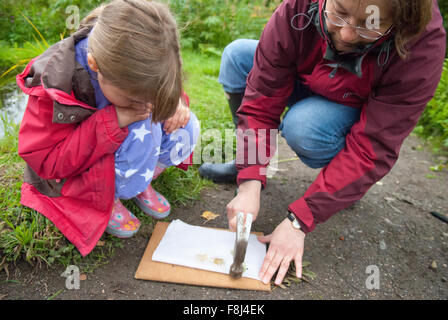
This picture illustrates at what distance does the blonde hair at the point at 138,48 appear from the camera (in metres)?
1.14

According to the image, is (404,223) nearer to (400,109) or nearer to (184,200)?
(400,109)

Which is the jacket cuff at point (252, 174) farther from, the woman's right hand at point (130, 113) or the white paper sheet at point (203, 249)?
the woman's right hand at point (130, 113)

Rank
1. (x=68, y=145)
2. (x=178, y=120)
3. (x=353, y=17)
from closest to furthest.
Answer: (x=353, y=17) < (x=68, y=145) < (x=178, y=120)

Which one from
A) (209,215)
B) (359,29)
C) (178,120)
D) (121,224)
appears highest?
(359,29)

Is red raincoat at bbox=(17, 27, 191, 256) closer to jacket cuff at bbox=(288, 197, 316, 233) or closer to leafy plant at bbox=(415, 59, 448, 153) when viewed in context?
jacket cuff at bbox=(288, 197, 316, 233)

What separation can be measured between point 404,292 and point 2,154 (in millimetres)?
2412

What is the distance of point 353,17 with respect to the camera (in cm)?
110

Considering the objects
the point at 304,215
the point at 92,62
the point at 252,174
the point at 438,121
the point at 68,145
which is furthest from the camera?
the point at 438,121

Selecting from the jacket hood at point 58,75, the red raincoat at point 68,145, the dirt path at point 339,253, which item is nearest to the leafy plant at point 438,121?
the dirt path at point 339,253

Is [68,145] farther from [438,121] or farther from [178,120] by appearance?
[438,121]

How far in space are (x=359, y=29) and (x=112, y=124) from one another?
1.01m

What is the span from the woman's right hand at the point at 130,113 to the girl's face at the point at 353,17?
79cm

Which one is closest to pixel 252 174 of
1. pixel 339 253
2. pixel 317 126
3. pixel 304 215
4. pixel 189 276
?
pixel 304 215

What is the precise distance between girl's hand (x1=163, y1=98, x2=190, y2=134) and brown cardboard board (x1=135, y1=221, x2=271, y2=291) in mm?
656
